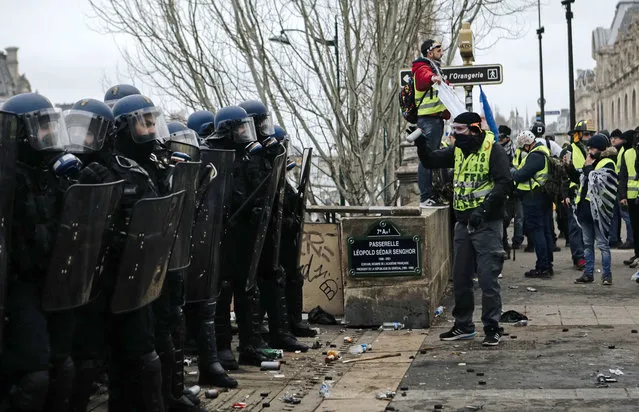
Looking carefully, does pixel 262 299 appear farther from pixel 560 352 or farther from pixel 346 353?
pixel 560 352

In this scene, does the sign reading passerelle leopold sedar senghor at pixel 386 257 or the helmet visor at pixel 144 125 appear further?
the sign reading passerelle leopold sedar senghor at pixel 386 257

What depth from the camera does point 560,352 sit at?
981 cm

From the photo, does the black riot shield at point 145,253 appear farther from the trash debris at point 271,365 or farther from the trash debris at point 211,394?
the trash debris at point 271,365

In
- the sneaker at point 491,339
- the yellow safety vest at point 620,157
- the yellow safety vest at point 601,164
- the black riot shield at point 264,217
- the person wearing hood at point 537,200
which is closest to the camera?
the black riot shield at point 264,217

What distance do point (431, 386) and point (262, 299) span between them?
246cm

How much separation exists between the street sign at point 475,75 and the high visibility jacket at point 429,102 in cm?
104

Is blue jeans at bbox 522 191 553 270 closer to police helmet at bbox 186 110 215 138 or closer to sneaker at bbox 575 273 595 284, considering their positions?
sneaker at bbox 575 273 595 284

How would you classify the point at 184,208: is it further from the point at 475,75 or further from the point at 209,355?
the point at 475,75

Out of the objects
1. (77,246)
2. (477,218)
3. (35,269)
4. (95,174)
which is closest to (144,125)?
(95,174)

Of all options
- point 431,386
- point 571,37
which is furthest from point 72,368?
point 571,37

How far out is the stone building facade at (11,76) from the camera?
77.7m

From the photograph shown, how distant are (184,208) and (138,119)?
2.08 ft

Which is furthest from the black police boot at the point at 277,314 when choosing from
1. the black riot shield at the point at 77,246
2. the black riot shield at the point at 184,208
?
the black riot shield at the point at 77,246

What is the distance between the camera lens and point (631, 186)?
16531mm
